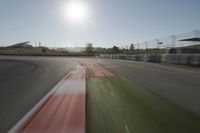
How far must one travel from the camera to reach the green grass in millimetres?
3986

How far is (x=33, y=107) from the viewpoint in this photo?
5.70m

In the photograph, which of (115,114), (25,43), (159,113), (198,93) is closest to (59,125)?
(115,114)

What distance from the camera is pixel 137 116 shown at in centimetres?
474

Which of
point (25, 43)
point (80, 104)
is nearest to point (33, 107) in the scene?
point (80, 104)

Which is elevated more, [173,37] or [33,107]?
[173,37]

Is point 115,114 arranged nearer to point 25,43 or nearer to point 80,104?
point 80,104

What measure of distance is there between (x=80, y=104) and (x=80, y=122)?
5.24 feet

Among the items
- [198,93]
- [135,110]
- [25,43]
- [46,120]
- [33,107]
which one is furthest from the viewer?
[25,43]

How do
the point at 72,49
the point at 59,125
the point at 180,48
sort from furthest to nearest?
1. the point at 72,49
2. the point at 180,48
3. the point at 59,125

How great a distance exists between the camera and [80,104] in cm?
600

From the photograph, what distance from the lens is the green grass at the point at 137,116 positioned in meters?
3.99

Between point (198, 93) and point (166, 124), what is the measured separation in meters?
3.97

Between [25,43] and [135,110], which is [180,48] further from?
[25,43]

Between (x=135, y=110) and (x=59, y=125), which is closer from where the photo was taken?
(x=59, y=125)
